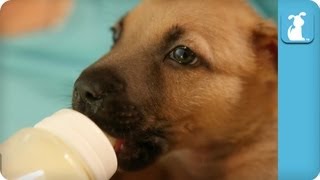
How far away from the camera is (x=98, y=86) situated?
0.91 meters

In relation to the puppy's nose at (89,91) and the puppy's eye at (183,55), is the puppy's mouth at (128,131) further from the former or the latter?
the puppy's eye at (183,55)

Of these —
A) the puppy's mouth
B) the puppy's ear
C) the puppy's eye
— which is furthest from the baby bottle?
the puppy's ear

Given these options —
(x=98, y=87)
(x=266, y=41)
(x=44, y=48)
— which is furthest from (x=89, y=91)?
(x=266, y=41)

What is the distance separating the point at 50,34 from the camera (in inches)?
39.9

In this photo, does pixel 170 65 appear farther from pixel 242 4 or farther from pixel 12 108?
pixel 12 108

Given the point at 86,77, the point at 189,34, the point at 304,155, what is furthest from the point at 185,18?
the point at 304,155

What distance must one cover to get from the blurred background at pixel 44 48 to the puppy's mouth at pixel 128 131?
0.32 ft

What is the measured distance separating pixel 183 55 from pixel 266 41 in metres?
0.15

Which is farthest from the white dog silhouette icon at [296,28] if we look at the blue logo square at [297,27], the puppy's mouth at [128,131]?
the puppy's mouth at [128,131]

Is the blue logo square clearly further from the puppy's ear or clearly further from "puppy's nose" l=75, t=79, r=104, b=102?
"puppy's nose" l=75, t=79, r=104, b=102

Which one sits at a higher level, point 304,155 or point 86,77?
point 86,77

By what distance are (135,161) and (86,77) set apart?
17 cm

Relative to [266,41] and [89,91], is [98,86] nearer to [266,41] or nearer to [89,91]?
[89,91]

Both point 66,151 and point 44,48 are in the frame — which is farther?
point 44,48
